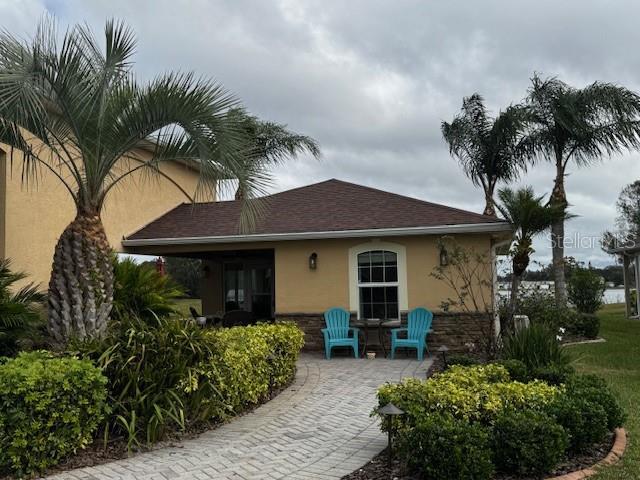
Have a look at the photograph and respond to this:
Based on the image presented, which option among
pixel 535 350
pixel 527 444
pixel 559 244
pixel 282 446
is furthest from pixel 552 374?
pixel 559 244

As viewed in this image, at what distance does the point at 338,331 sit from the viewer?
11.3m

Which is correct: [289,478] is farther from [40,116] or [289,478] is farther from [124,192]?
[124,192]

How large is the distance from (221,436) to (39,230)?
6.76 m

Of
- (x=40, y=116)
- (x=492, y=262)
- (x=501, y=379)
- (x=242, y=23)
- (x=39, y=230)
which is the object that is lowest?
(x=501, y=379)

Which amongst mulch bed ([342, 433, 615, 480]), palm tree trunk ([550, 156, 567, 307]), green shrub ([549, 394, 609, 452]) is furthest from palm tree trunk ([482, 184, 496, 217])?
mulch bed ([342, 433, 615, 480])

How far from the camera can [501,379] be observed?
20.0 ft

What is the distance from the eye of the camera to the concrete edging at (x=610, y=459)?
4258 mm

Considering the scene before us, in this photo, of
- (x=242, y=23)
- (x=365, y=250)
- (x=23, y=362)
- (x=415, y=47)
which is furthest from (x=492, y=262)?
(x=23, y=362)

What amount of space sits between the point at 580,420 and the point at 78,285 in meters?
5.54

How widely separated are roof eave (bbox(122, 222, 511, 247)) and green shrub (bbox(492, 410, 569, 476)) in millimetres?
6447

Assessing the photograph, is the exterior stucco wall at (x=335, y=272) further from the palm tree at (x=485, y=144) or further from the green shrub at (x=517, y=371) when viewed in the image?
the palm tree at (x=485, y=144)

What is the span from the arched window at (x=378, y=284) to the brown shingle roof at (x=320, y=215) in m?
0.76

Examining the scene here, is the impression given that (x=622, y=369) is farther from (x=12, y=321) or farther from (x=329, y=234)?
(x=12, y=321)

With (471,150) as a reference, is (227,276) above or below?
below
